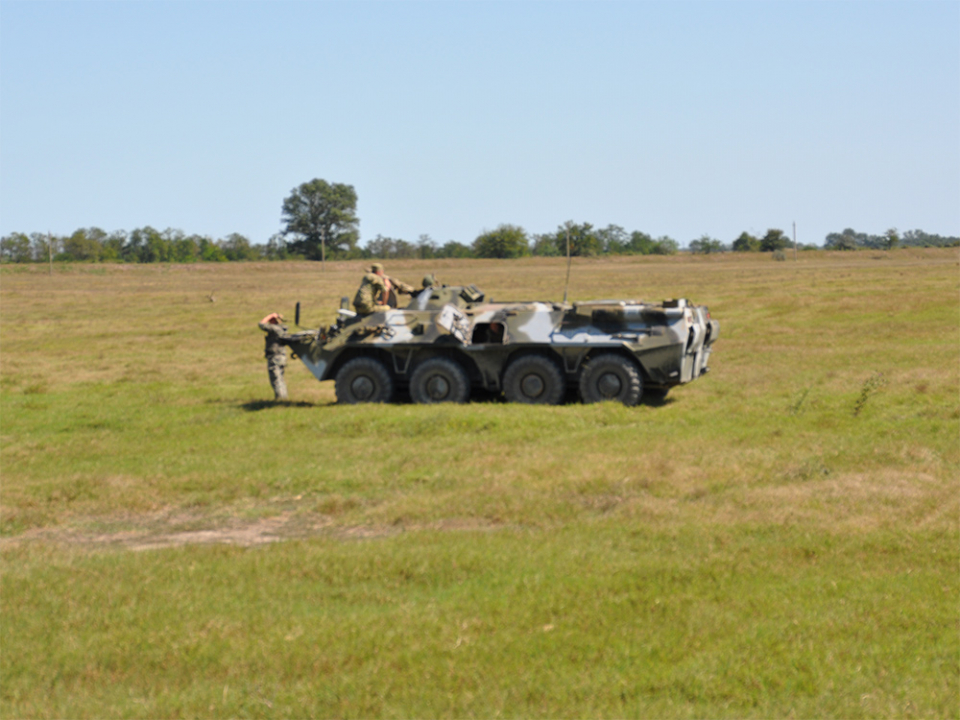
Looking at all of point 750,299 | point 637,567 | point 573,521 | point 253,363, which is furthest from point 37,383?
point 750,299

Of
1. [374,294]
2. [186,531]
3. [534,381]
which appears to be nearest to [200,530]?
[186,531]

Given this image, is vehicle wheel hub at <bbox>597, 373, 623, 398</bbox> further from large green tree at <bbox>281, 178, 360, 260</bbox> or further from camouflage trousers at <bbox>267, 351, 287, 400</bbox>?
large green tree at <bbox>281, 178, 360, 260</bbox>

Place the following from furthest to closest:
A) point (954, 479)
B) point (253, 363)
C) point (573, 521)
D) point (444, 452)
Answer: point (253, 363) → point (444, 452) → point (954, 479) → point (573, 521)

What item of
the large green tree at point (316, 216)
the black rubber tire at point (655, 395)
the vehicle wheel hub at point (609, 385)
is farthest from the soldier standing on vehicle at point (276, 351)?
the large green tree at point (316, 216)

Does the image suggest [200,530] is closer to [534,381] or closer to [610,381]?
[534,381]

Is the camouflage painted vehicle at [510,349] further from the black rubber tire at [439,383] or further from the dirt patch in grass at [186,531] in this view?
the dirt patch in grass at [186,531]

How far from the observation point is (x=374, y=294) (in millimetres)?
17016

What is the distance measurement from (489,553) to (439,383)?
8587mm

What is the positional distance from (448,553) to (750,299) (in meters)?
29.1

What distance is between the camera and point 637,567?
7266 mm

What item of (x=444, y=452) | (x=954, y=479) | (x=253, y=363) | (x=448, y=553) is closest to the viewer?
(x=448, y=553)

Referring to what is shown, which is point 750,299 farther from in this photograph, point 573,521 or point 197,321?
point 573,521

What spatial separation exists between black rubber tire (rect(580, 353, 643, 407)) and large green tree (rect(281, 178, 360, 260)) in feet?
216

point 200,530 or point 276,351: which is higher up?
point 276,351
